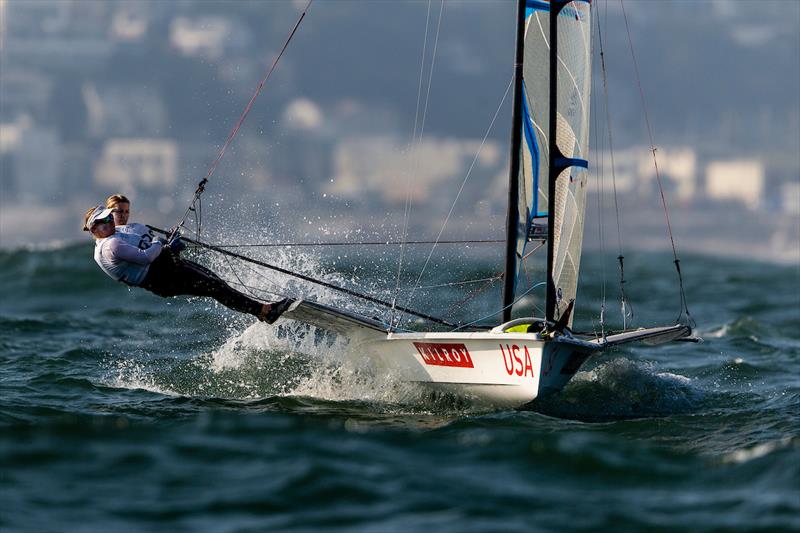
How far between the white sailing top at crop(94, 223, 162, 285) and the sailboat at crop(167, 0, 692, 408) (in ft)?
2.90

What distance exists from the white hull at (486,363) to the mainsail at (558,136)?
960mm

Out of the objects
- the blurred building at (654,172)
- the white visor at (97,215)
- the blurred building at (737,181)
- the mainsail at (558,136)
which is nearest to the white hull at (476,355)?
the mainsail at (558,136)

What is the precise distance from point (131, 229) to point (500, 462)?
3337 mm

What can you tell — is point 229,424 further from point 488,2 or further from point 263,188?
point 488,2

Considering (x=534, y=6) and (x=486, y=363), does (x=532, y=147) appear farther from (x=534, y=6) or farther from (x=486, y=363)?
(x=486, y=363)

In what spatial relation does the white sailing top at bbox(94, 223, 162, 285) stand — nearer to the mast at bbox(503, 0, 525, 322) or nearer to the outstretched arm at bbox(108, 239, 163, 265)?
the outstretched arm at bbox(108, 239, 163, 265)

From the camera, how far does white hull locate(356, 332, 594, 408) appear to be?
7.54 meters

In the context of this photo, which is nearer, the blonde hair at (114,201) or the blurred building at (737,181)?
the blonde hair at (114,201)

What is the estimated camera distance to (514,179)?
858cm

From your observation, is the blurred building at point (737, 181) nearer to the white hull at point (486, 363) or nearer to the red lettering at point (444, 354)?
the white hull at point (486, 363)

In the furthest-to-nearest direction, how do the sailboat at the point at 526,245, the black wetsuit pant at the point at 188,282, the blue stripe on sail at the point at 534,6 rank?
the blue stripe on sail at the point at 534,6, the black wetsuit pant at the point at 188,282, the sailboat at the point at 526,245

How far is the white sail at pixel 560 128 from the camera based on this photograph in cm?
866

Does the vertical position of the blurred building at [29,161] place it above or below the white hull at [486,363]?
above

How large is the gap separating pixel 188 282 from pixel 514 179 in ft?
8.27
